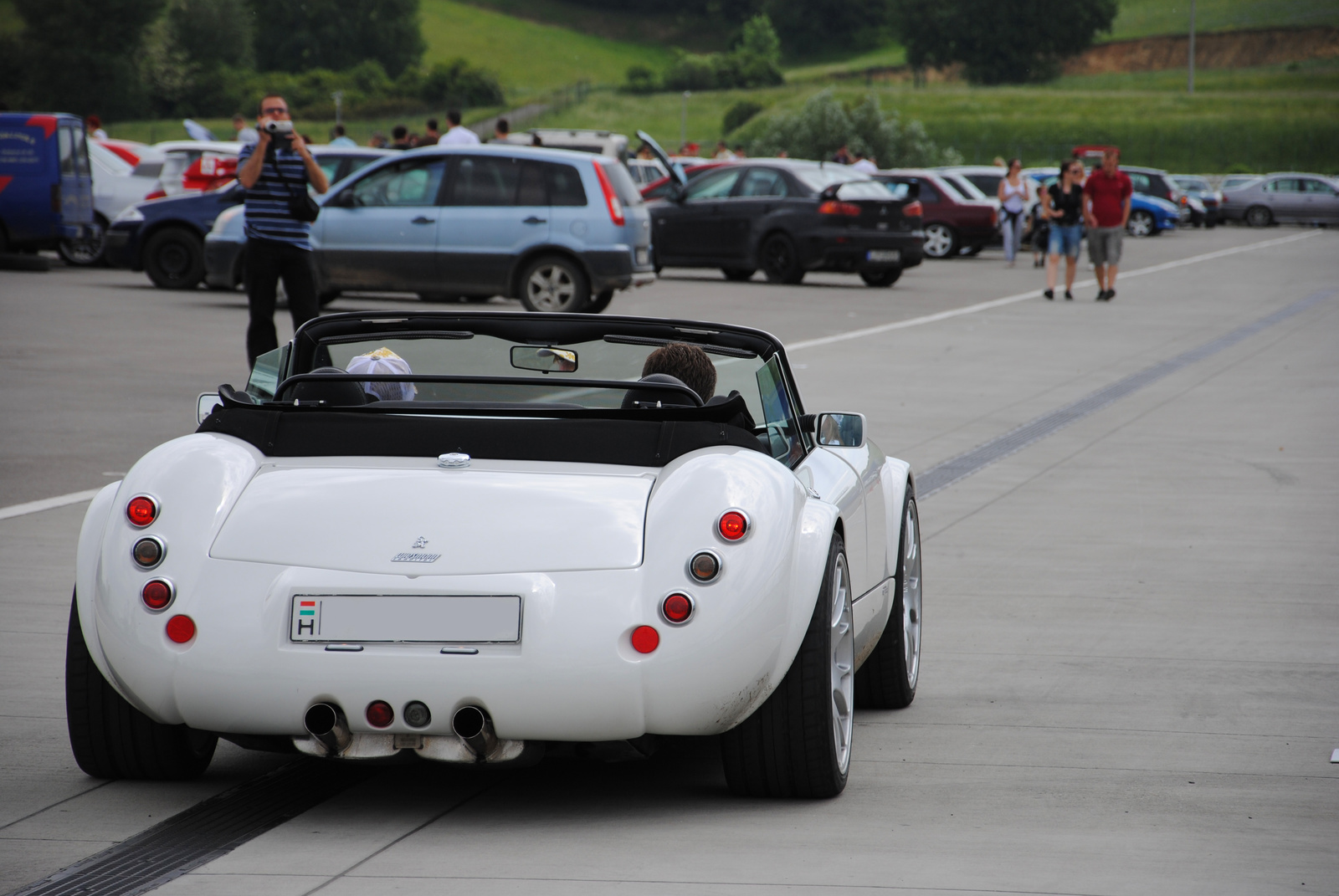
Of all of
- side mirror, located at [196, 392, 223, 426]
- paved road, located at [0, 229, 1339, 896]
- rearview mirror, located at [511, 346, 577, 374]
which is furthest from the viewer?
side mirror, located at [196, 392, 223, 426]

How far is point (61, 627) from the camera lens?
234 inches

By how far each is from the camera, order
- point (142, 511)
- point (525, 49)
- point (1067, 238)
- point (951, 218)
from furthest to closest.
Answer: point (525, 49) < point (951, 218) < point (1067, 238) < point (142, 511)

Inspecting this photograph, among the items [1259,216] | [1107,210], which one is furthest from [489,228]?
[1259,216]

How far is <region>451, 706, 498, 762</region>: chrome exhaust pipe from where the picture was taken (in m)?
3.77

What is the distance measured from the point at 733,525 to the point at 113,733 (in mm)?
1479

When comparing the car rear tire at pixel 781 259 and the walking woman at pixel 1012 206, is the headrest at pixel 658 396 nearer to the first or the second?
the car rear tire at pixel 781 259

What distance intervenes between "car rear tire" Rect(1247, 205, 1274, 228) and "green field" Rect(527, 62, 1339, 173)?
33.1 m

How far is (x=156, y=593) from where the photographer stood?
3.87 metres

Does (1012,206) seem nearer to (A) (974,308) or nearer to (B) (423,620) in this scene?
(A) (974,308)

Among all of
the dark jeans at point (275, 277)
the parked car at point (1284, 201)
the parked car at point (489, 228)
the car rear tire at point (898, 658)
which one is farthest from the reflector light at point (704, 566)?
the parked car at point (1284, 201)

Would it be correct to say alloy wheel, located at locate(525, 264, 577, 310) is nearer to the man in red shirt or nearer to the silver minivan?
the silver minivan

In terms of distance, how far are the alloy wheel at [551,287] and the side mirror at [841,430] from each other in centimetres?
1426

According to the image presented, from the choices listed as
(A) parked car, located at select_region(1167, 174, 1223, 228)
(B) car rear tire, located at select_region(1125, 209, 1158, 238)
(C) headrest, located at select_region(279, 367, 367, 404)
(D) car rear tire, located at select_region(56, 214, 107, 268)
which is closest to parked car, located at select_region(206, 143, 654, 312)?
(D) car rear tire, located at select_region(56, 214, 107, 268)

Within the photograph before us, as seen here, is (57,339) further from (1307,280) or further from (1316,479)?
(1307,280)
